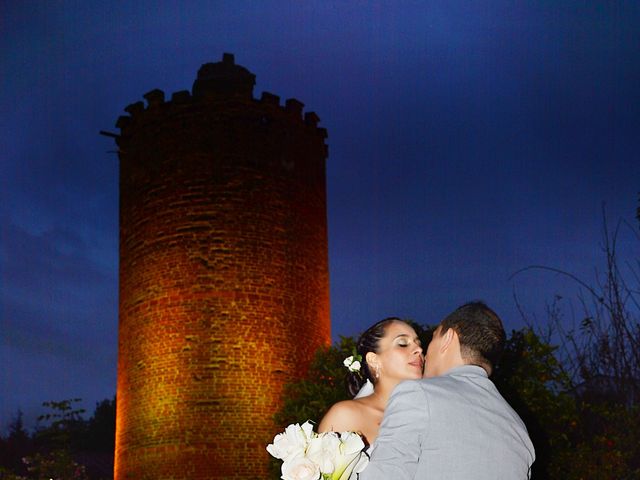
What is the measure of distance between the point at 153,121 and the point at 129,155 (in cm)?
98

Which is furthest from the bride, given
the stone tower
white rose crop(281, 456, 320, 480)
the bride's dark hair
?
the stone tower

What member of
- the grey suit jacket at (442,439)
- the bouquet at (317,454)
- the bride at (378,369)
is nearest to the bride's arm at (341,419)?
the bride at (378,369)

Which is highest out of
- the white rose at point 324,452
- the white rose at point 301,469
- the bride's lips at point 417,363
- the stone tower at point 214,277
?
the stone tower at point 214,277

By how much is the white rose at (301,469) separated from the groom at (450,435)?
11.6 inches

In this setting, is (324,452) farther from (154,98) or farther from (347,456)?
(154,98)

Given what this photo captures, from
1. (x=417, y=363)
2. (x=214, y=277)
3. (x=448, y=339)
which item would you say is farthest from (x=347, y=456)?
(x=214, y=277)

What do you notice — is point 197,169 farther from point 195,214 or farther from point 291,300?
point 291,300

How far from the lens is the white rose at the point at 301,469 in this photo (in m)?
3.60

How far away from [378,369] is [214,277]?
12.9m

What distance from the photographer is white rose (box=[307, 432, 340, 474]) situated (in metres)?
3.64

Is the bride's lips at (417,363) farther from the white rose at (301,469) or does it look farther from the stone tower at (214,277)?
the stone tower at (214,277)

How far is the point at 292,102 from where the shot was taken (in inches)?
785

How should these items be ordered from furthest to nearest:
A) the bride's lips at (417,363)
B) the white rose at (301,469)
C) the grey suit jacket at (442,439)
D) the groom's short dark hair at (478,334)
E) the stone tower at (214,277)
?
1. the stone tower at (214,277)
2. the bride's lips at (417,363)
3. the groom's short dark hair at (478,334)
4. the white rose at (301,469)
5. the grey suit jacket at (442,439)

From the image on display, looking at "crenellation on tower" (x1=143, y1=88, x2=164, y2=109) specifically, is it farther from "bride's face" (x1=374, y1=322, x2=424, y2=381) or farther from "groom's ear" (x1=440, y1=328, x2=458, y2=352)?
"groom's ear" (x1=440, y1=328, x2=458, y2=352)
